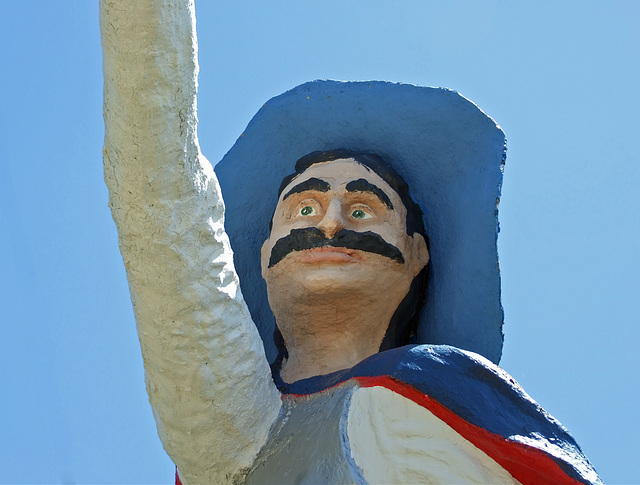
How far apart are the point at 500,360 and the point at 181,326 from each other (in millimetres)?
1378

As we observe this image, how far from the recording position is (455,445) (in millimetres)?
3021

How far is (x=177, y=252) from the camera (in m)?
2.85

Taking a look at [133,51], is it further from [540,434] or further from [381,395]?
[540,434]

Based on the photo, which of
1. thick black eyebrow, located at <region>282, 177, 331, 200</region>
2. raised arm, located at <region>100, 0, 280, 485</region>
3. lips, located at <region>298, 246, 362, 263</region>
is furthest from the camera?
thick black eyebrow, located at <region>282, 177, 331, 200</region>

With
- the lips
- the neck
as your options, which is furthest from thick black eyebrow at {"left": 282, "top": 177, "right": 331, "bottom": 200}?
the neck

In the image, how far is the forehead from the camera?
4027 millimetres

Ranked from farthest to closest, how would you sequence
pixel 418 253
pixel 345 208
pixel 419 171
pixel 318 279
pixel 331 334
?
pixel 419 171 < pixel 418 253 < pixel 345 208 < pixel 331 334 < pixel 318 279

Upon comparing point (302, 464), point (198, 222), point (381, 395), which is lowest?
point (302, 464)

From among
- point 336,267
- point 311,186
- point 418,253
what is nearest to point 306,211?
point 311,186

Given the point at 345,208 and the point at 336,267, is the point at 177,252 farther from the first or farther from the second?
the point at 345,208

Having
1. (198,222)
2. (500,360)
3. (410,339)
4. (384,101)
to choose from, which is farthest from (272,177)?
(198,222)

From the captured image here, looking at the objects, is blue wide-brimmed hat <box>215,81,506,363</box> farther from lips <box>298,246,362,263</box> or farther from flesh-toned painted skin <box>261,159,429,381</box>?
lips <box>298,246,362,263</box>

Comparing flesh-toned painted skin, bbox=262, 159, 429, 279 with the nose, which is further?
flesh-toned painted skin, bbox=262, 159, 429, 279

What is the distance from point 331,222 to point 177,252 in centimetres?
104
